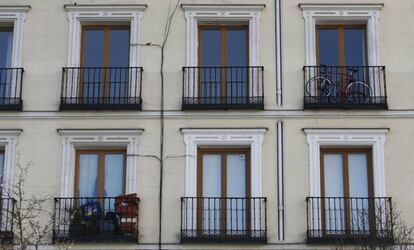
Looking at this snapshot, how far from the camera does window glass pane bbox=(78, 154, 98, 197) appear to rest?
73.0ft

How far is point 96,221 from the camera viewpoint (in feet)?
70.8

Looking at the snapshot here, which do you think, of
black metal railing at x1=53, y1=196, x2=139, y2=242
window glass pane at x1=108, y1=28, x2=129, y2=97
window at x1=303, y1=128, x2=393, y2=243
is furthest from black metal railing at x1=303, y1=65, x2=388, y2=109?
black metal railing at x1=53, y1=196, x2=139, y2=242

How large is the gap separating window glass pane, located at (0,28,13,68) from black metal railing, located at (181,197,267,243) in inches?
237

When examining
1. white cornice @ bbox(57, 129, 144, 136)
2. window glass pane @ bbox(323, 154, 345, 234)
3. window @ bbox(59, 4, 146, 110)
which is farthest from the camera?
window @ bbox(59, 4, 146, 110)

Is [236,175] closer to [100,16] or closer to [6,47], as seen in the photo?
[100,16]

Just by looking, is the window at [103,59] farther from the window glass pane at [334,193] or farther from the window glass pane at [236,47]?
the window glass pane at [334,193]

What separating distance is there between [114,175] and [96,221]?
137cm

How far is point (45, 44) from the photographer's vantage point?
2298cm

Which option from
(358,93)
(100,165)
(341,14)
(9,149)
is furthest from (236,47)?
(9,149)

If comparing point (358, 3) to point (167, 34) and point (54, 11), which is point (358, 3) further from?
point (54, 11)

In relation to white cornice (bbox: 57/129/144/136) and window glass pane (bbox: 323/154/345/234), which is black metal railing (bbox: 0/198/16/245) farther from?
window glass pane (bbox: 323/154/345/234)

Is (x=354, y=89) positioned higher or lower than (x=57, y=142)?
higher

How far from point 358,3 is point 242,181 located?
552 centimetres

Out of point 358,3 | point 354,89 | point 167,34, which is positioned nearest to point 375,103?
point 354,89
